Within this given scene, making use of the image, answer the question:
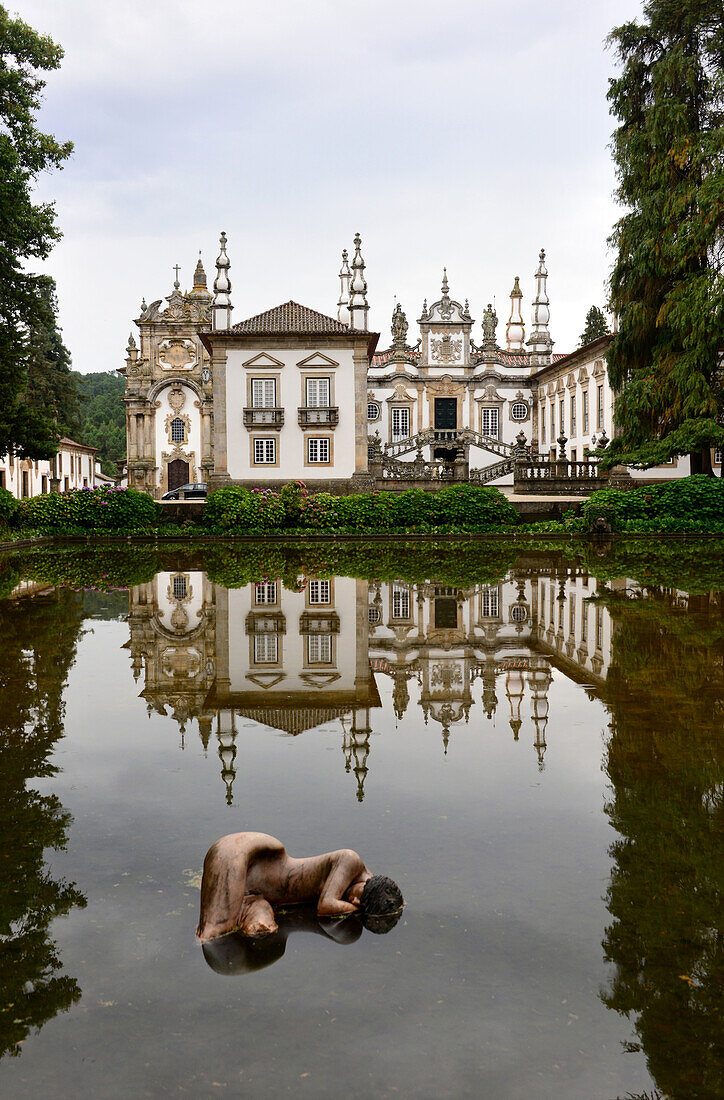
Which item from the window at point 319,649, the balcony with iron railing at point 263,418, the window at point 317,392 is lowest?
the window at point 319,649

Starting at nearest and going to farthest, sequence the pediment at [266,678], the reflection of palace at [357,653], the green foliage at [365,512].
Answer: the reflection of palace at [357,653] < the pediment at [266,678] < the green foliage at [365,512]

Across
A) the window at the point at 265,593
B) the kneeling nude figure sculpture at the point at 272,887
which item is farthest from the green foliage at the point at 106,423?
the kneeling nude figure sculpture at the point at 272,887

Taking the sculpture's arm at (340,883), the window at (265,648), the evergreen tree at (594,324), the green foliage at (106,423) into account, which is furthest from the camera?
the green foliage at (106,423)

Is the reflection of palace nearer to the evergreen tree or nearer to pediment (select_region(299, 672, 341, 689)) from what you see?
pediment (select_region(299, 672, 341, 689))

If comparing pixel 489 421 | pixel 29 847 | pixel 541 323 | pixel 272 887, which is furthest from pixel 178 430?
pixel 272 887

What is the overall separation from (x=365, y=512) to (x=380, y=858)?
75.3ft

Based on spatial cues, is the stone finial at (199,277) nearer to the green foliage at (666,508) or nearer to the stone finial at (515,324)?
the stone finial at (515,324)

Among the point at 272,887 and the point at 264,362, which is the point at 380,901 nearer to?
the point at 272,887

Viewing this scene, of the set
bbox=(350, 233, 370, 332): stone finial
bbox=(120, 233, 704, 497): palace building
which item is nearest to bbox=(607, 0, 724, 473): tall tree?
bbox=(120, 233, 704, 497): palace building

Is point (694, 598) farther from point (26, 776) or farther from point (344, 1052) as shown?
point (344, 1052)

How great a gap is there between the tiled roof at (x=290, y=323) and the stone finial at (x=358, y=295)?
1.99 feet

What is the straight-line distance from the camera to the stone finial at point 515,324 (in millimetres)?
68438

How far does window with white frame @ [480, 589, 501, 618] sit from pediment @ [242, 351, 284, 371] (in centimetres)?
2434

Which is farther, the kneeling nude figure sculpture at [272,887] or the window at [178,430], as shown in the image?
the window at [178,430]
